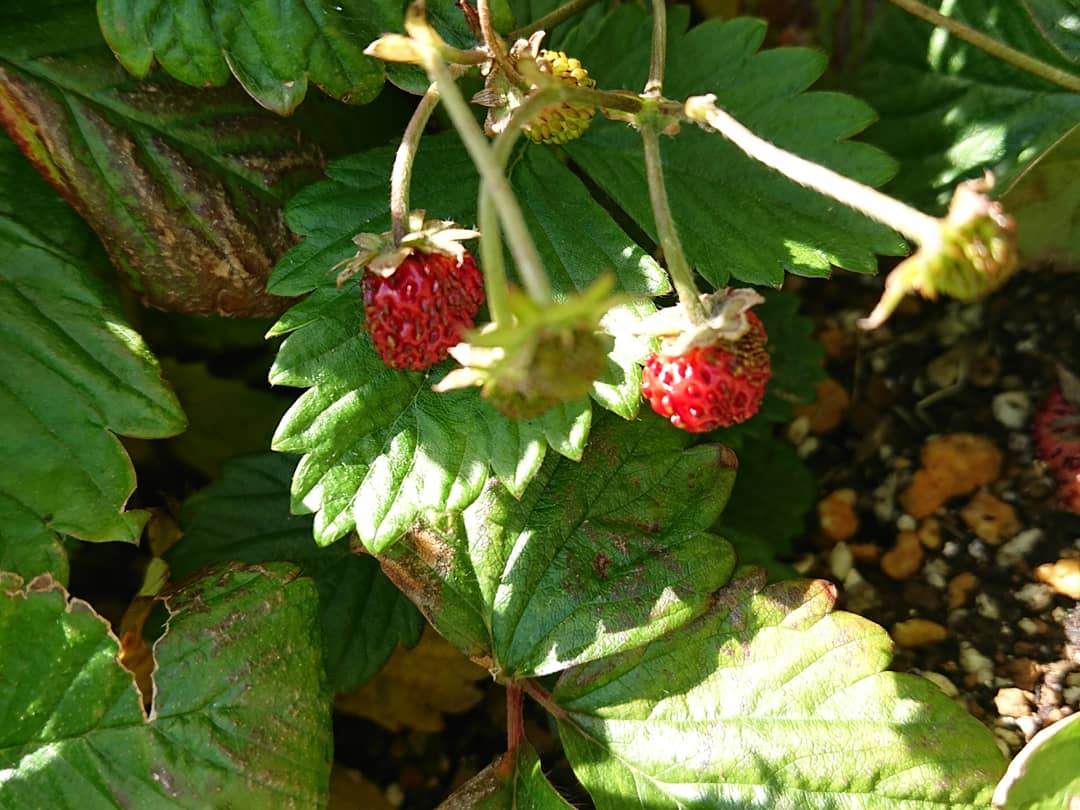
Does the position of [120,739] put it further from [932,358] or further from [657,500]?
[932,358]


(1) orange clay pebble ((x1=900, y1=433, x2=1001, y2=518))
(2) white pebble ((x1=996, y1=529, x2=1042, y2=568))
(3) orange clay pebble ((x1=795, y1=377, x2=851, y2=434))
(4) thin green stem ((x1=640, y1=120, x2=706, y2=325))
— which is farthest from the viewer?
(3) orange clay pebble ((x1=795, y1=377, x2=851, y2=434))

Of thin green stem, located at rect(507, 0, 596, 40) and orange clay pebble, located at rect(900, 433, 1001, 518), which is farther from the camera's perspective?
orange clay pebble, located at rect(900, 433, 1001, 518)

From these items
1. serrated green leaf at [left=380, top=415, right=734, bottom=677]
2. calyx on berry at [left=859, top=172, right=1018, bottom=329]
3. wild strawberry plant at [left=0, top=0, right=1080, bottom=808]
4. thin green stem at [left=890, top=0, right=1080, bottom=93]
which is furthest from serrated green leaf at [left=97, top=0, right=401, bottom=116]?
calyx on berry at [left=859, top=172, right=1018, bottom=329]

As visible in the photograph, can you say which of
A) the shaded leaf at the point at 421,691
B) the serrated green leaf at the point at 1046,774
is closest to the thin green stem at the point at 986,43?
the serrated green leaf at the point at 1046,774

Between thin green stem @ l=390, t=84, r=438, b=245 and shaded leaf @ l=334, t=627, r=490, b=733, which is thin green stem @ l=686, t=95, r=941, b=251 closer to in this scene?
thin green stem @ l=390, t=84, r=438, b=245

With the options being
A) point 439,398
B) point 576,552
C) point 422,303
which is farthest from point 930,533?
point 422,303

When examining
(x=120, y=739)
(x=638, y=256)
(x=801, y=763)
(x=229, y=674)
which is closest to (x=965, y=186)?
(x=638, y=256)

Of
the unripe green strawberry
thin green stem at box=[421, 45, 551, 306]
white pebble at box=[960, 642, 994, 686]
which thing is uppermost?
thin green stem at box=[421, 45, 551, 306]
